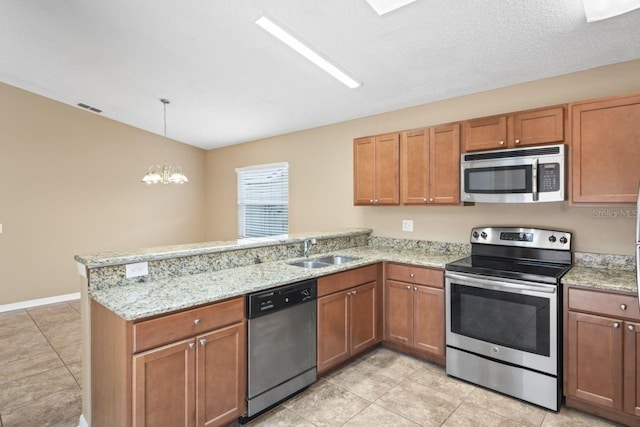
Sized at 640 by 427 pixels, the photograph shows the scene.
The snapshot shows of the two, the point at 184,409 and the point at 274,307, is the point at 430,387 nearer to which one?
the point at 274,307

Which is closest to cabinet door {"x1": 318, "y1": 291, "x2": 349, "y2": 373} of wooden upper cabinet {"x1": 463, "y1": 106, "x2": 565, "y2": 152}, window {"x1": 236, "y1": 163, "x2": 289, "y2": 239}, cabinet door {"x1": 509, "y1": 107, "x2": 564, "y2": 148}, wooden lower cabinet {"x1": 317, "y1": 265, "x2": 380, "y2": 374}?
wooden lower cabinet {"x1": 317, "y1": 265, "x2": 380, "y2": 374}

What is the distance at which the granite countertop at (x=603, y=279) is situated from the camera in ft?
6.93

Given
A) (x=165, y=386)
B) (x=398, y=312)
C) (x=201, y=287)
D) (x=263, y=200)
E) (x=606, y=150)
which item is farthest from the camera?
(x=263, y=200)

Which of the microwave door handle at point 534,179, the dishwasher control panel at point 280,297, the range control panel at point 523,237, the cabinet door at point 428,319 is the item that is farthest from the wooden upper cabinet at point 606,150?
the dishwasher control panel at point 280,297

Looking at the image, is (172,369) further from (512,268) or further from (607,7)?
(607,7)

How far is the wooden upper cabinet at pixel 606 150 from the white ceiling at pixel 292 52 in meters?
0.47

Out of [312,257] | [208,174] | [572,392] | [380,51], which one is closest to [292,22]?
[380,51]

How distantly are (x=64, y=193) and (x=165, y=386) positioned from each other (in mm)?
4672

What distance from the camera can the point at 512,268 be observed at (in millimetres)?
2639

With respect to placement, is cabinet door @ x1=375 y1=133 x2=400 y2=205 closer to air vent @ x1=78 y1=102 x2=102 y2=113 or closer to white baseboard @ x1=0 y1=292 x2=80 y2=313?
air vent @ x1=78 y1=102 x2=102 y2=113

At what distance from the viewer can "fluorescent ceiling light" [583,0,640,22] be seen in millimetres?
2021

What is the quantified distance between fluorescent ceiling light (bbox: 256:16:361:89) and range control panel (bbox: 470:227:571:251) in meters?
1.86

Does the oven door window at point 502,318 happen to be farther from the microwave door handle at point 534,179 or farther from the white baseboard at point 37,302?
the white baseboard at point 37,302

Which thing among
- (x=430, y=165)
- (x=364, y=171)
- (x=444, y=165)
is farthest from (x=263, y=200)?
(x=444, y=165)
